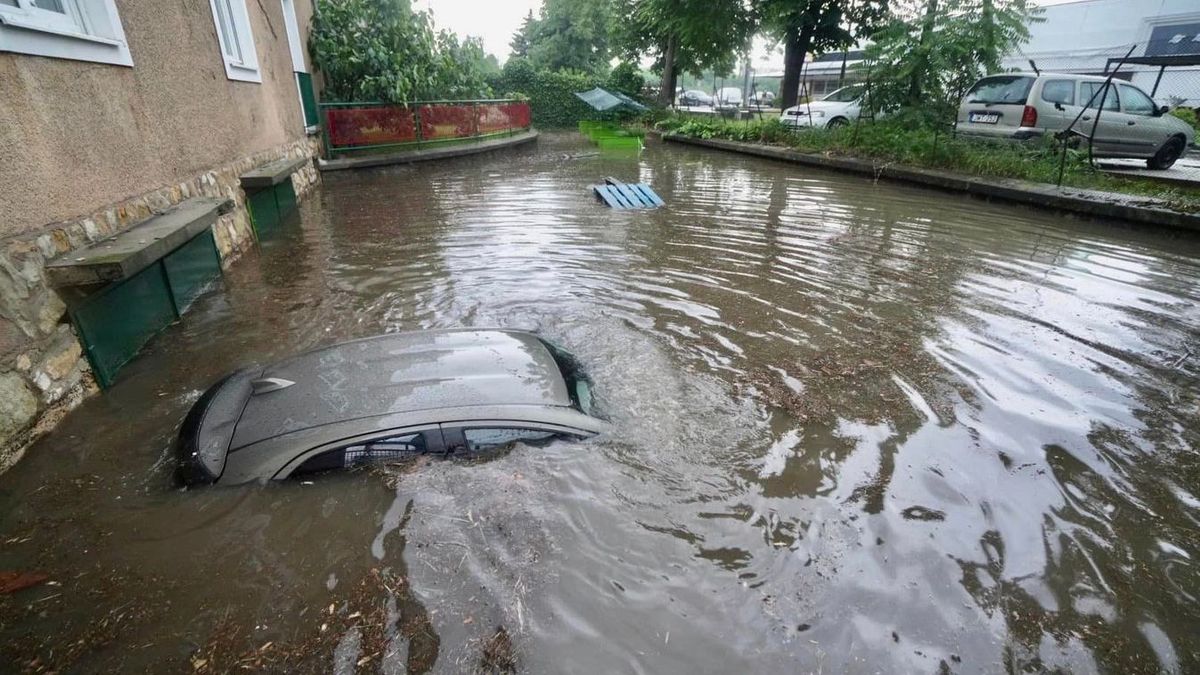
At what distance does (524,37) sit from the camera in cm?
4841

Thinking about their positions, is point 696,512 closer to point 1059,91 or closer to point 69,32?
point 69,32

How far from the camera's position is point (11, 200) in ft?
10.3

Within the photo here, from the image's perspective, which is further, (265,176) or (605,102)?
(605,102)

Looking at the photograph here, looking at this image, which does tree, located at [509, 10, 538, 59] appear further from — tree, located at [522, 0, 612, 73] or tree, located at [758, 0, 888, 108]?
tree, located at [758, 0, 888, 108]

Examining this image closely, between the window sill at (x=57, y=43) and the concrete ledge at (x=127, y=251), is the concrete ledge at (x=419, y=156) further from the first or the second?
the concrete ledge at (x=127, y=251)

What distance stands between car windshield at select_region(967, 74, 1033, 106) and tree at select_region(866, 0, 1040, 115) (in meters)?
0.31

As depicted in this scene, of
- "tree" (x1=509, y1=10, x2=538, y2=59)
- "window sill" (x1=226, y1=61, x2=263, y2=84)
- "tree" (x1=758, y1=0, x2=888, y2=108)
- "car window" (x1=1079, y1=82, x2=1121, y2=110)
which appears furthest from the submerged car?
"tree" (x1=509, y1=10, x2=538, y2=59)

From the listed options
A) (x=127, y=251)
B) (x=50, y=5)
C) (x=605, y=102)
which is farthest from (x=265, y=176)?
(x=605, y=102)

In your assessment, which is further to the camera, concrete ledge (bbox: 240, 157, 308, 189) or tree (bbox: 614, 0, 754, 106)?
tree (bbox: 614, 0, 754, 106)

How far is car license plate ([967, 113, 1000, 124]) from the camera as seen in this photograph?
1141 centimetres

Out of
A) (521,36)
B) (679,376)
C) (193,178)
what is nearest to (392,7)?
(193,178)

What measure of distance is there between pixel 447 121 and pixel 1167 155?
55.1 ft

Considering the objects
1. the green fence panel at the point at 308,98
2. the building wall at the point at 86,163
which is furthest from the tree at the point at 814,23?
the building wall at the point at 86,163

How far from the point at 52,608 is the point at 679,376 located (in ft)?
11.0
